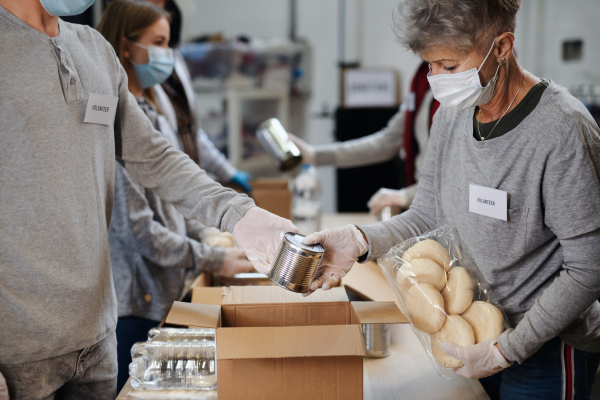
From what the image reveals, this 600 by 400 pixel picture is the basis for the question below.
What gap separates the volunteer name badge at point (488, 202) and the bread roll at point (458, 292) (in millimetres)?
137

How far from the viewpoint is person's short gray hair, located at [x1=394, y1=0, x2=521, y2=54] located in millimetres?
962

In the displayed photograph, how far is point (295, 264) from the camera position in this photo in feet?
3.10

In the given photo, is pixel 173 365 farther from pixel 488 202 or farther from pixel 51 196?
pixel 488 202

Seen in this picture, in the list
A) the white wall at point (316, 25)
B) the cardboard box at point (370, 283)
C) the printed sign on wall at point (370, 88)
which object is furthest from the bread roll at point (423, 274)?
the white wall at point (316, 25)

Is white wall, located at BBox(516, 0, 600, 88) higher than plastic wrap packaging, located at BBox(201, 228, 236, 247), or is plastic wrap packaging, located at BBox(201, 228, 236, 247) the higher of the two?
white wall, located at BBox(516, 0, 600, 88)

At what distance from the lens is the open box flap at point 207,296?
3.92 ft

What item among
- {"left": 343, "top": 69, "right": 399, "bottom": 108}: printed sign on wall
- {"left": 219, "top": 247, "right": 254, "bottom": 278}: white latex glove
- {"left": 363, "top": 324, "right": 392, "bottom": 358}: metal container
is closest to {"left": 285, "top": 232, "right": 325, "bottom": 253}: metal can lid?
{"left": 363, "top": 324, "right": 392, "bottom": 358}: metal container

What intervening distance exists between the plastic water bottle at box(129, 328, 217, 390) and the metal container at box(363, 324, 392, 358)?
1.35 feet

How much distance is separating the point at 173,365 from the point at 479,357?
666 millimetres

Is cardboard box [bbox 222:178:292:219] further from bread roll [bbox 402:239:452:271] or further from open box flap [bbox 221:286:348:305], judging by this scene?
bread roll [bbox 402:239:452:271]

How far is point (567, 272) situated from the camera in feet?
3.09

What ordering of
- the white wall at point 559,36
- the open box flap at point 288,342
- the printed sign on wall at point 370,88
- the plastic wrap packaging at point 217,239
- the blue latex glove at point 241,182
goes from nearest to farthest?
the open box flap at point 288,342, the plastic wrap packaging at point 217,239, the blue latex glove at point 241,182, the white wall at point 559,36, the printed sign on wall at point 370,88

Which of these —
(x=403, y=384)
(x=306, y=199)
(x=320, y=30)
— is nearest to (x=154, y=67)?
(x=403, y=384)

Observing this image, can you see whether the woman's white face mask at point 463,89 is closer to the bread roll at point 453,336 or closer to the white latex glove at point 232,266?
the bread roll at point 453,336
